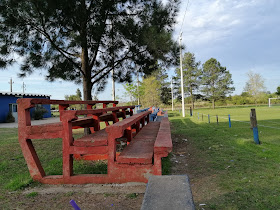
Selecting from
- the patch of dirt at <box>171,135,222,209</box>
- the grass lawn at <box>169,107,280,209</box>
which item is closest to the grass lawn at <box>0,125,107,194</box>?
the patch of dirt at <box>171,135,222,209</box>

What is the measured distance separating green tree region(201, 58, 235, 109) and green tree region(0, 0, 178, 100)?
43197 millimetres

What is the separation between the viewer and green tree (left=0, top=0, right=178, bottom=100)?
17.3 ft

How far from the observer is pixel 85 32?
5809mm

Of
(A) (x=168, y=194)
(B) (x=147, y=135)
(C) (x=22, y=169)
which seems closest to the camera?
(A) (x=168, y=194)

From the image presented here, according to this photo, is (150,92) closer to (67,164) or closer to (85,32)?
(85,32)

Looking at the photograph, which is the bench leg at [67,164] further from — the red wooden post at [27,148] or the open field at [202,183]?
the red wooden post at [27,148]

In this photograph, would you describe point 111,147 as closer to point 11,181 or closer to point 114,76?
point 11,181

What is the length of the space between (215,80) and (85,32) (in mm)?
45754

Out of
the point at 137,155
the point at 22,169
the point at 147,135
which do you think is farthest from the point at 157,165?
the point at 22,169

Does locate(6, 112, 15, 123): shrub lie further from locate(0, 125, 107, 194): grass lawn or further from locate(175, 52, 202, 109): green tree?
locate(175, 52, 202, 109): green tree

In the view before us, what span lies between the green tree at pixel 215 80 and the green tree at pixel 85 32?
4320 cm

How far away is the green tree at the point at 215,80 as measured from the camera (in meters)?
46.8

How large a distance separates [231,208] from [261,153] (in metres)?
2.69

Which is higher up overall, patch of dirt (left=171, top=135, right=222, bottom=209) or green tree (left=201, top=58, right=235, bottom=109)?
green tree (left=201, top=58, right=235, bottom=109)
